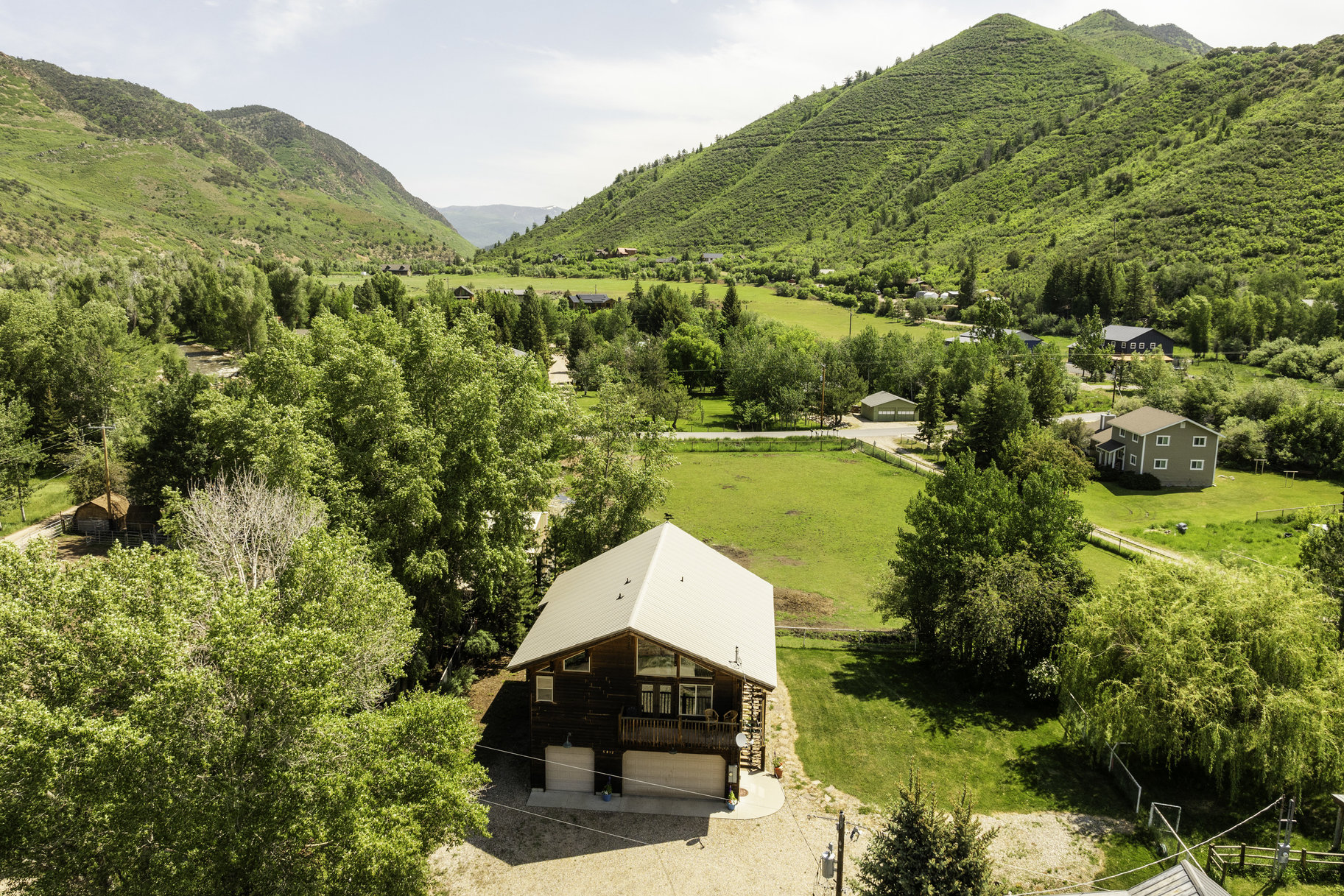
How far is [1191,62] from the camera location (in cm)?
16125

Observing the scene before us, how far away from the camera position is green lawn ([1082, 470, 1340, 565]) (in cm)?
4319

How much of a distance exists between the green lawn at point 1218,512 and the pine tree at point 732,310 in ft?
176

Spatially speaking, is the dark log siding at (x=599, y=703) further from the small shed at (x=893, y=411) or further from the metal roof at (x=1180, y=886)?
the small shed at (x=893, y=411)

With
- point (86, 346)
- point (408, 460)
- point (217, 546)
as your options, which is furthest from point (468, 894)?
point (86, 346)

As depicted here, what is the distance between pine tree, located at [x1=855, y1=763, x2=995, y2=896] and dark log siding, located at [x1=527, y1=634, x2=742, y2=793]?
7.13 meters

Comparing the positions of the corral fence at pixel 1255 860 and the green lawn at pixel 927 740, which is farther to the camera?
the green lawn at pixel 927 740

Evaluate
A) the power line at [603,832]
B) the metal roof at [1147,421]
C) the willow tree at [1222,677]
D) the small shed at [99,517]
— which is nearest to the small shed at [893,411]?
the metal roof at [1147,421]

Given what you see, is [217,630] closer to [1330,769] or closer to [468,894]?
[468,894]

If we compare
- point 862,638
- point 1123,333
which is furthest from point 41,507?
point 1123,333

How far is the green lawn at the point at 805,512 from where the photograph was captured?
3873 centimetres

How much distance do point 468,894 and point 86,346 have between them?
56556 mm

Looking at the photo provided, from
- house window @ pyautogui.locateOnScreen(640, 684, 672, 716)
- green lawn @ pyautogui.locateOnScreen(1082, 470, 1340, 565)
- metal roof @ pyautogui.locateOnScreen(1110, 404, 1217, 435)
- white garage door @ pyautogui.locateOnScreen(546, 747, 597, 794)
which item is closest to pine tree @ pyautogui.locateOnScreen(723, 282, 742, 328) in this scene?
metal roof @ pyautogui.locateOnScreen(1110, 404, 1217, 435)

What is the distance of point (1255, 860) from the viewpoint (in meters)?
18.4

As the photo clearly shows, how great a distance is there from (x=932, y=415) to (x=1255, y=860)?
54.0 metres
